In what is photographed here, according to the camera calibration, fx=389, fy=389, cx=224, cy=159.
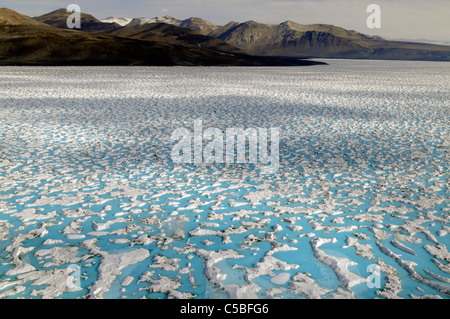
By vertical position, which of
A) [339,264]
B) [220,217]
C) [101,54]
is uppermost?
[101,54]

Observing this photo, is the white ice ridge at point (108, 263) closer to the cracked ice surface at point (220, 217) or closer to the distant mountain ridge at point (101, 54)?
the cracked ice surface at point (220, 217)

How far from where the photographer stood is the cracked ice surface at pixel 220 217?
3682 mm

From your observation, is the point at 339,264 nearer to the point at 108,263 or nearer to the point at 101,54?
the point at 108,263

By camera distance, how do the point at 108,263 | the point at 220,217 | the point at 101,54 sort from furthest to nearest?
the point at 101,54 < the point at 220,217 < the point at 108,263

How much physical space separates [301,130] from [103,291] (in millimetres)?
8133

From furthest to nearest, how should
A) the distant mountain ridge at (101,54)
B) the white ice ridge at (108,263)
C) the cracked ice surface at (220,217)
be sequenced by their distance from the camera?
the distant mountain ridge at (101,54) → the cracked ice surface at (220,217) → the white ice ridge at (108,263)

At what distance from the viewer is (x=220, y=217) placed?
514 cm

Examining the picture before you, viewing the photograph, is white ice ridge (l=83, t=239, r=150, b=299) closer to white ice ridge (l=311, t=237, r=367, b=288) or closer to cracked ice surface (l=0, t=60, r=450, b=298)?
cracked ice surface (l=0, t=60, r=450, b=298)

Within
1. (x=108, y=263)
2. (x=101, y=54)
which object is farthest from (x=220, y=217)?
(x=101, y=54)

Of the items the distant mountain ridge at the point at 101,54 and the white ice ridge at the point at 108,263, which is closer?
the white ice ridge at the point at 108,263

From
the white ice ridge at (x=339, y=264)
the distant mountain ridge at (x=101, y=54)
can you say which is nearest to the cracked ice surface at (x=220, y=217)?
the white ice ridge at (x=339, y=264)

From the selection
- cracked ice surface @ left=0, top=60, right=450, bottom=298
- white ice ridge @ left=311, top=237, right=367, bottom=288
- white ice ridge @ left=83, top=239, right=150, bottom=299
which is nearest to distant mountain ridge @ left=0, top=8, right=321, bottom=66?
cracked ice surface @ left=0, top=60, right=450, bottom=298

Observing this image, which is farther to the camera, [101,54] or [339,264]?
[101,54]
